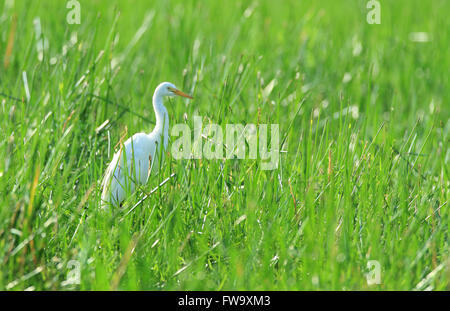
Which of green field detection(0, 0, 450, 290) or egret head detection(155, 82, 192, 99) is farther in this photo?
egret head detection(155, 82, 192, 99)

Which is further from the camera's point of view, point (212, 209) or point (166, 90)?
point (166, 90)

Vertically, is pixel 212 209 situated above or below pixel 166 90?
below

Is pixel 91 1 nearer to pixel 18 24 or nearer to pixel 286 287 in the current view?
pixel 18 24

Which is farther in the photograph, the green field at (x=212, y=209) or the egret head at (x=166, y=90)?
the egret head at (x=166, y=90)

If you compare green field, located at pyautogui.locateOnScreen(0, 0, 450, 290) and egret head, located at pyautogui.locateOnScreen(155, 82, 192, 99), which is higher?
egret head, located at pyautogui.locateOnScreen(155, 82, 192, 99)

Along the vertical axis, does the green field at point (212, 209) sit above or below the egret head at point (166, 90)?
below

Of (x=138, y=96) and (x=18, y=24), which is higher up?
(x=18, y=24)

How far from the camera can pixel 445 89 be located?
3.99 m

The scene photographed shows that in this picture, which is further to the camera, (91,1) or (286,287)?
(91,1)

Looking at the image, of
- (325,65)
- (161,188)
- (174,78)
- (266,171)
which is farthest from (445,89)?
(161,188)
